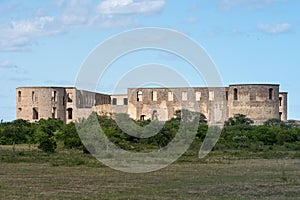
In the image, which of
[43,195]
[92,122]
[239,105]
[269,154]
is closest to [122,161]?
[269,154]

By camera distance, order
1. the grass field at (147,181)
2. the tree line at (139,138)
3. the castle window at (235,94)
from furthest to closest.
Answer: the castle window at (235,94), the tree line at (139,138), the grass field at (147,181)

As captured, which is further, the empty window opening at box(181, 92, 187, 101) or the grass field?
the empty window opening at box(181, 92, 187, 101)

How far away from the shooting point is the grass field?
52.5ft

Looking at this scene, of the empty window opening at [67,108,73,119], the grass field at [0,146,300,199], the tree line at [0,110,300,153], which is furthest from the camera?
the empty window opening at [67,108,73,119]

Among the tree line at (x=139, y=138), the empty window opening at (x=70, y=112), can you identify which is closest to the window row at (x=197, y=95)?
the empty window opening at (x=70, y=112)

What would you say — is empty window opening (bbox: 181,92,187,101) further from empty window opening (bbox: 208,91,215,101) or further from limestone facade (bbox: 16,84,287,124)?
empty window opening (bbox: 208,91,215,101)

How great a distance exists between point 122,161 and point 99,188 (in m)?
10.8

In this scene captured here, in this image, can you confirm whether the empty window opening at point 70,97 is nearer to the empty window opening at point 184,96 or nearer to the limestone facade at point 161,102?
the limestone facade at point 161,102

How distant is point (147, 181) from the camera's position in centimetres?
1984

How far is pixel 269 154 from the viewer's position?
33.9 m

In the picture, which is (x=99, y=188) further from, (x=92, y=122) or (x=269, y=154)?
(x=92, y=122)

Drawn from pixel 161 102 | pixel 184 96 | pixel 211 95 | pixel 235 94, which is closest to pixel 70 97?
pixel 161 102

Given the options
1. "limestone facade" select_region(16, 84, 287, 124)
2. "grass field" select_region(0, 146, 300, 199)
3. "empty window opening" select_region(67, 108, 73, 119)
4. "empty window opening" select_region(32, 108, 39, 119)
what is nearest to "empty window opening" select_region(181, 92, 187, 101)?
"limestone facade" select_region(16, 84, 287, 124)

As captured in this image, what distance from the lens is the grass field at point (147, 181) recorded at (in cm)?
1602
